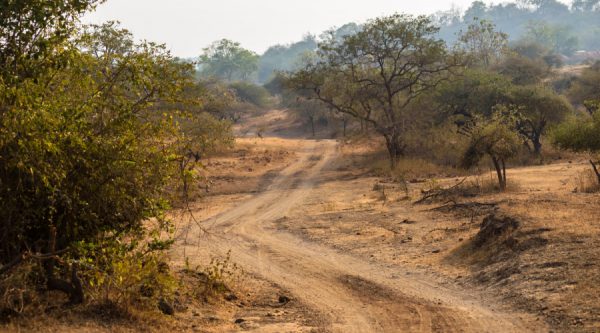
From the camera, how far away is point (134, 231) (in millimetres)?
9633

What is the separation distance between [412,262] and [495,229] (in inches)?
81.2

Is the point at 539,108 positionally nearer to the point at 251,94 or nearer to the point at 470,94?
the point at 470,94

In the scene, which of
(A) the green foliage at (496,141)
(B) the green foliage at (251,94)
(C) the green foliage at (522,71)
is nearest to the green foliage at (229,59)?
(B) the green foliage at (251,94)

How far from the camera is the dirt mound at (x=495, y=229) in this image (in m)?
14.4

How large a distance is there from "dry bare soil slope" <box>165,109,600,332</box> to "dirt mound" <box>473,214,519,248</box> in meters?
0.15

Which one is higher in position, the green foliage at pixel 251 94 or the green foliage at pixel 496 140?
the green foliage at pixel 251 94

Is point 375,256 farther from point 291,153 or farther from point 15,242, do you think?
point 291,153

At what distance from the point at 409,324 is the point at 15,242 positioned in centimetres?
571

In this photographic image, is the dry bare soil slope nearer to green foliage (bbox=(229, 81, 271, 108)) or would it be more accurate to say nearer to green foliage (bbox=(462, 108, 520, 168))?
green foliage (bbox=(462, 108, 520, 168))

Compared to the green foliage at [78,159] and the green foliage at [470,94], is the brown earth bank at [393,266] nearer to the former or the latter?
the green foliage at [78,159]

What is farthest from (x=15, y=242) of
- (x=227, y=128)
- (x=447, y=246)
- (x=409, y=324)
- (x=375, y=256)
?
(x=227, y=128)

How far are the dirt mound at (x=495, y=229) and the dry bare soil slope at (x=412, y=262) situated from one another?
151 mm

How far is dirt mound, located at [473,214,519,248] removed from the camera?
14.4 metres

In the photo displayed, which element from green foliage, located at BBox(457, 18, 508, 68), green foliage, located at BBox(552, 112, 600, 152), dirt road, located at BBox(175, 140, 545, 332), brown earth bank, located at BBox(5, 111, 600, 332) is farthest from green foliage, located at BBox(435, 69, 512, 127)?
green foliage, located at BBox(457, 18, 508, 68)
